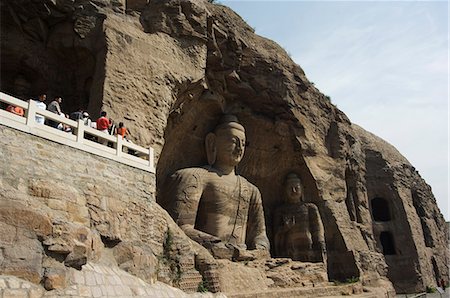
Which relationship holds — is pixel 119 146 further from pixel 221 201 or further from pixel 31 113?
pixel 221 201

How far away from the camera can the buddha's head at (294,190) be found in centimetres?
1489

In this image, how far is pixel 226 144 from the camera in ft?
43.9

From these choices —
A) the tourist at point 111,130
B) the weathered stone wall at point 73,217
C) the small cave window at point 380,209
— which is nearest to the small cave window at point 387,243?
the small cave window at point 380,209

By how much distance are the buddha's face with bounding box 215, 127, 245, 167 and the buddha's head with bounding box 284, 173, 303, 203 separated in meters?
2.39

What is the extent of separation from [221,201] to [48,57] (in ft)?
19.0

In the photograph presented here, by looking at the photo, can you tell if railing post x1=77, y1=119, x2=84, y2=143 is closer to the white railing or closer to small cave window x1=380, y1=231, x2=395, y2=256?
the white railing

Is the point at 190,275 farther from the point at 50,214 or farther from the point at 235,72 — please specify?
the point at 235,72

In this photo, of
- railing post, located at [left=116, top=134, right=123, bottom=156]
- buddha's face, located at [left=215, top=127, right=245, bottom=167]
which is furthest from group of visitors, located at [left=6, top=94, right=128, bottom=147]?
buddha's face, located at [left=215, top=127, right=245, bottom=167]

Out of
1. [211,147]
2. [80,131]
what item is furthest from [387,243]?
[80,131]

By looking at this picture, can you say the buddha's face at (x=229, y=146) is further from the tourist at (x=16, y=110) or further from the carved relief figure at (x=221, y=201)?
the tourist at (x=16, y=110)

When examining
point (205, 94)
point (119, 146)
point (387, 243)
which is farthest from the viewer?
point (387, 243)

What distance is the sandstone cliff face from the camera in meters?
9.84

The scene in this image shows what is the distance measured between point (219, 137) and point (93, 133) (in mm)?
6718

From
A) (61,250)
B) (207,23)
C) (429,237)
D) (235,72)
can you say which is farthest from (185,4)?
(429,237)
